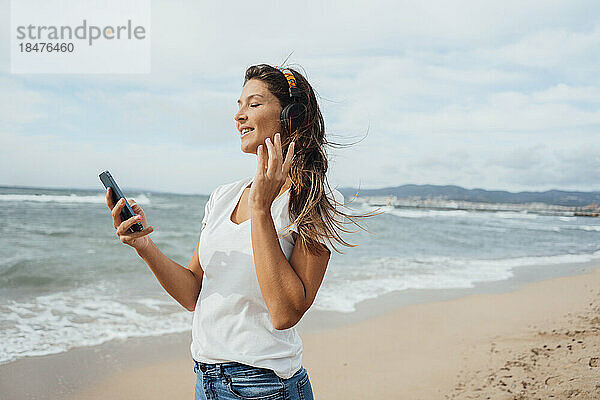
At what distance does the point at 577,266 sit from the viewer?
1062cm

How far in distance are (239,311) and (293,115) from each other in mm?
524

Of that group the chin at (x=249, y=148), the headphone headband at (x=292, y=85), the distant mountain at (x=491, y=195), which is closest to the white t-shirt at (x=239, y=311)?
the chin at (x=249, y=148)

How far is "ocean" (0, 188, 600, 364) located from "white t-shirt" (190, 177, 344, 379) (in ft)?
1.15

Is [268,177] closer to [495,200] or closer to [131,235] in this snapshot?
[131,235]

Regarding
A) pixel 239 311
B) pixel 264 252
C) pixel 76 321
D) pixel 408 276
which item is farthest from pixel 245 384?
pixel 408 276

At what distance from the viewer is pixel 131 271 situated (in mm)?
8430

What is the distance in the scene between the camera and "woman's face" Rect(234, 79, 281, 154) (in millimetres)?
1449

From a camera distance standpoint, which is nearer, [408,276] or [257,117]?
[257,117]

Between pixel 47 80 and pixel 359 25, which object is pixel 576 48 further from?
pixel 47 80

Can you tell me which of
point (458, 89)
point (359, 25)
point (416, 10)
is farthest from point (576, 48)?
point (359, 25)

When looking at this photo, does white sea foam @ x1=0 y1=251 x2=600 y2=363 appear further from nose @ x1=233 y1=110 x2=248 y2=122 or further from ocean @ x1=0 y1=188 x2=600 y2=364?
nose @ x1=233 y1=110 x2=248 y2=122

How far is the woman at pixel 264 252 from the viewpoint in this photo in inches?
48.6

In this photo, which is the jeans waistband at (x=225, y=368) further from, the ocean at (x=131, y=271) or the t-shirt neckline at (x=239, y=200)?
the ocean at (x=131, y=271)

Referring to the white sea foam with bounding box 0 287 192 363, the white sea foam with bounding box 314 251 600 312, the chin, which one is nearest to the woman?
the chin
